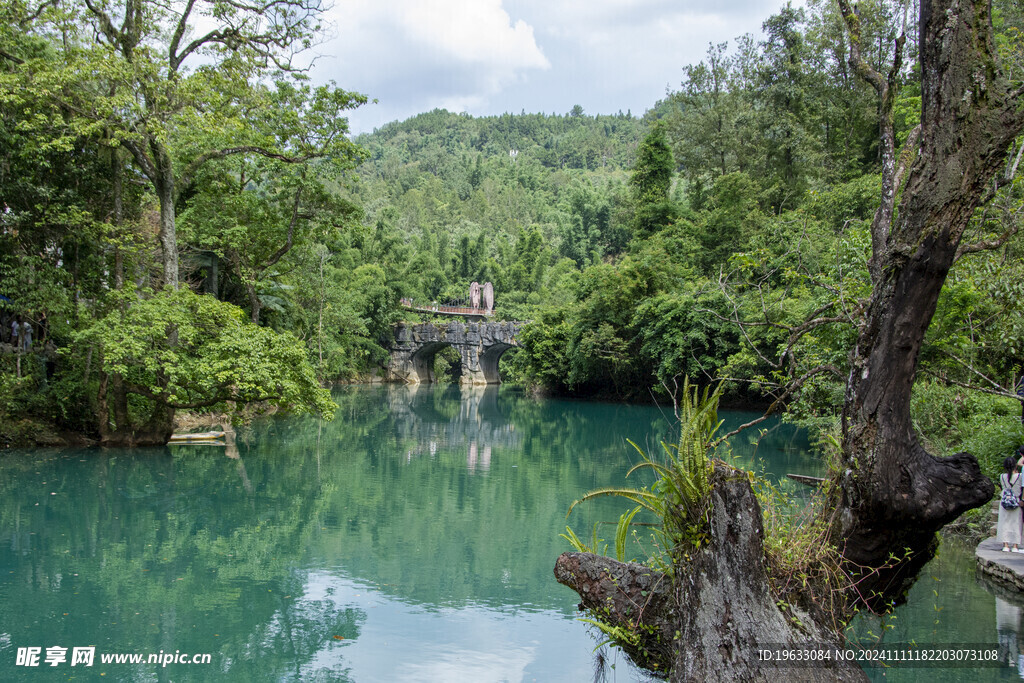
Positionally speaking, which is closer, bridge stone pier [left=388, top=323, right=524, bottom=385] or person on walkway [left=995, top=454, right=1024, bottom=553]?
person on walkway [left=995, top=454, right=1024, bottom=553]

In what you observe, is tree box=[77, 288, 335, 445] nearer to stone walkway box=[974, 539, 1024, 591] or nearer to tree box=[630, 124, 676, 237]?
stone walkway box=[974, 539, 1024, 591]

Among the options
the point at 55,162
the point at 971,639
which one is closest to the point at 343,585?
the point at 971,639

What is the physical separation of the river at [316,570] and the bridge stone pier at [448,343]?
26303mm

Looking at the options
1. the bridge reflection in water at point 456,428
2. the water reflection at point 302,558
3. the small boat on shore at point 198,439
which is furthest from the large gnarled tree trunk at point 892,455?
the small boat on shore at point 198,439

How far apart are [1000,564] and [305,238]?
16.2 m

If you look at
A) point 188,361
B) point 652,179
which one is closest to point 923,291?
point 188,361

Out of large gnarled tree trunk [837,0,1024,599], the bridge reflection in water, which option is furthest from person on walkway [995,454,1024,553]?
the bridge reflection in water

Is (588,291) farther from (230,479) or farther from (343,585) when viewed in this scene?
(343,585)

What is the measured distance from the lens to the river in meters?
5.23

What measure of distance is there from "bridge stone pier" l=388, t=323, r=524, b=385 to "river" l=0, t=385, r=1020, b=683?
26303mm

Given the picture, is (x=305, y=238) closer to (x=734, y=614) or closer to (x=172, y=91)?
(x=172, y=91)

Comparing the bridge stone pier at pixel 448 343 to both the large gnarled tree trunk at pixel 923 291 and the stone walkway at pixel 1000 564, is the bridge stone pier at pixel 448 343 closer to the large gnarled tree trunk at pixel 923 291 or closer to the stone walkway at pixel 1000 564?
the stone walkway at pixel 1000 564

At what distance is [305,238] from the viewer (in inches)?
738

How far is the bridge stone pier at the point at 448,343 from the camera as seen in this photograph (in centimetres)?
4131
